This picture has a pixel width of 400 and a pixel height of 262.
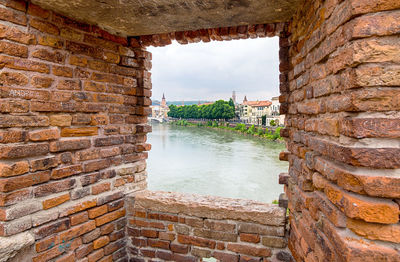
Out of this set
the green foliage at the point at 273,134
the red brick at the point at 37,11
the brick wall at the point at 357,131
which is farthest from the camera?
the green foliage at the point at 273,134

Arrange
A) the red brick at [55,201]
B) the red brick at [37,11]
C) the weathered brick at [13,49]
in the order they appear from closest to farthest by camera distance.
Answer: the weathered brick at [13,49]
the red brick at [37,11]
the red brick at [55,201]

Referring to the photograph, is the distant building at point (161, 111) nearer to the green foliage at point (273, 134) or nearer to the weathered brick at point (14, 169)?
the green foliage at point (273, 134)

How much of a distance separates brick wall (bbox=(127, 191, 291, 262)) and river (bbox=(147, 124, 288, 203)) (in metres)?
8.68

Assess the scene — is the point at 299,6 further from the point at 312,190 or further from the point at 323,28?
the point at 312,190

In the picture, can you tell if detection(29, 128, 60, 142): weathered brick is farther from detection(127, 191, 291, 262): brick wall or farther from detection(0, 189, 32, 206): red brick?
detection(127, 191, 291, 262): brick wall

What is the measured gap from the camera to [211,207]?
2107 millimetres

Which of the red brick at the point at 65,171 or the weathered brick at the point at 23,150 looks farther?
the red brick at the point at 65,171

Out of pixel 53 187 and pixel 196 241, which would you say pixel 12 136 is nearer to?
pixel 53 187

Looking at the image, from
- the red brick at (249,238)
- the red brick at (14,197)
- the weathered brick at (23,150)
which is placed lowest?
the red brick at (249,238)

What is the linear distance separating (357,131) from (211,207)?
1435mm

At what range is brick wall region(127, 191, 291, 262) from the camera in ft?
6.56

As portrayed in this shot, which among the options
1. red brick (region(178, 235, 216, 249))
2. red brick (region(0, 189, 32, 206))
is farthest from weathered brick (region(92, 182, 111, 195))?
red brick (region(178, 235, 216, 249))

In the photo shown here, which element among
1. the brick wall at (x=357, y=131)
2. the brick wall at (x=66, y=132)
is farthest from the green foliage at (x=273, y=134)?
the brick wall at (x=357, y=131)

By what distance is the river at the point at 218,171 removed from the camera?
11500 millimetres
